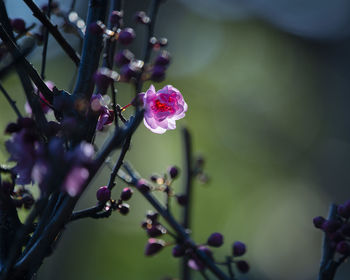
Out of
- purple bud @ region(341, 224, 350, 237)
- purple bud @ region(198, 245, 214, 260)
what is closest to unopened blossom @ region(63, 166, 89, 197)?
purple bud @ region(198, 245, 214, 260)

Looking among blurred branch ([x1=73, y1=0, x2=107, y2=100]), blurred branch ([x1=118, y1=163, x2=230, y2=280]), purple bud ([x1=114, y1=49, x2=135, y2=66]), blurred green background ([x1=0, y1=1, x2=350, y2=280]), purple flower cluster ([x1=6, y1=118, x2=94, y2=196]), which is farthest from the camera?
blurred green background ([x1=0, y1=1, x2=350, y2=280])

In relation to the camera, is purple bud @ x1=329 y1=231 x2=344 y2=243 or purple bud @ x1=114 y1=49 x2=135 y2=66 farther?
purple bud @ x1=329 y1=231 x2=344 y2=243

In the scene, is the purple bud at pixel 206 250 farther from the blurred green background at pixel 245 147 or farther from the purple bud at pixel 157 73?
the blurred green background at pixel 245 147

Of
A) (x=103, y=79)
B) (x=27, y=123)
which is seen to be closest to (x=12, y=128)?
(x=27, y=123)

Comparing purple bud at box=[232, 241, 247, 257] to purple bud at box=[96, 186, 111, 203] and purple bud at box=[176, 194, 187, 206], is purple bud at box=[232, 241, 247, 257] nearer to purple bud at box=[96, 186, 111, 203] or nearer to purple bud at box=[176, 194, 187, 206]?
purple bud at box=[176, 194, 187, 206]

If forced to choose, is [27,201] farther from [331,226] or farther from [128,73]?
[331,226]

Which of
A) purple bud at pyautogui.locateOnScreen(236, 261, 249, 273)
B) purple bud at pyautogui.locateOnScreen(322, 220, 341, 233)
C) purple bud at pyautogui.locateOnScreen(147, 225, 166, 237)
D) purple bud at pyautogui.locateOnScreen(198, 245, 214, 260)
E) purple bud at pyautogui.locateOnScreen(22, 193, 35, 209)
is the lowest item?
purple bud at pyautogui.locateOnScreen(236, 261, 249, 273)

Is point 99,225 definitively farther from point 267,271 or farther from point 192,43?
point 192,43
